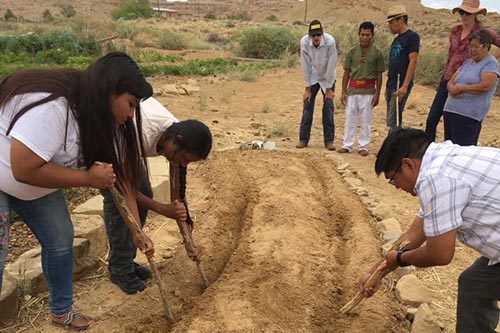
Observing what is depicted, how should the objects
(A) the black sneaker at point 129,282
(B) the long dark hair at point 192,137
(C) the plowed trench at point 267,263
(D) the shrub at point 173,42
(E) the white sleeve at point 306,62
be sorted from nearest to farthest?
1. (B) the long dark hair at point 192,137
2. (C) the plowed trench at point 267,263
3. (A) the black sneaker at point 129,282
4. (E) the white sleeve at point 306,62
5. (D) the shrub at point 173,42

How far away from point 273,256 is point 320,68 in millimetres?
3371

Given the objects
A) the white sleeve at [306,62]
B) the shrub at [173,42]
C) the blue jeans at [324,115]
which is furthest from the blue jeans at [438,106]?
the shrub at [173,42]

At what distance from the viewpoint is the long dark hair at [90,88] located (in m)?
2.26

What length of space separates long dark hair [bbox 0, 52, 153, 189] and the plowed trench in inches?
52.6

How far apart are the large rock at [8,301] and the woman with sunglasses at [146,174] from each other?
25.0 inches

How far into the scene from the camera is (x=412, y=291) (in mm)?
3357

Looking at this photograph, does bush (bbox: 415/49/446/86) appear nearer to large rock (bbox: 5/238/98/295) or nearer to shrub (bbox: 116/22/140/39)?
large rock (bbox: 5/238/98/295)

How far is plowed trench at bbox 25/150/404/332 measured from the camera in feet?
10.4

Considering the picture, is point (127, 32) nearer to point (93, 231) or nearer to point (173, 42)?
point (173, 42)

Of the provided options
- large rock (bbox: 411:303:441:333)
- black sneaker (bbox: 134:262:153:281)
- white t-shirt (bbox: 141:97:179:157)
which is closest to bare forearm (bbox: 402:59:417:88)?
large rock (bbox: 411:303:441:333)

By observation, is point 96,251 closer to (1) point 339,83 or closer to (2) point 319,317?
(2) point 319,317

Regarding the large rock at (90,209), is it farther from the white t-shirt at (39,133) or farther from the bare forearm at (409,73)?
the bare forearm at (409,73)

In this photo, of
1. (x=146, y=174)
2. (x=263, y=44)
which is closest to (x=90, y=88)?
(x=146, y=174)

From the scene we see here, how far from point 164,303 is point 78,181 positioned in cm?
114
